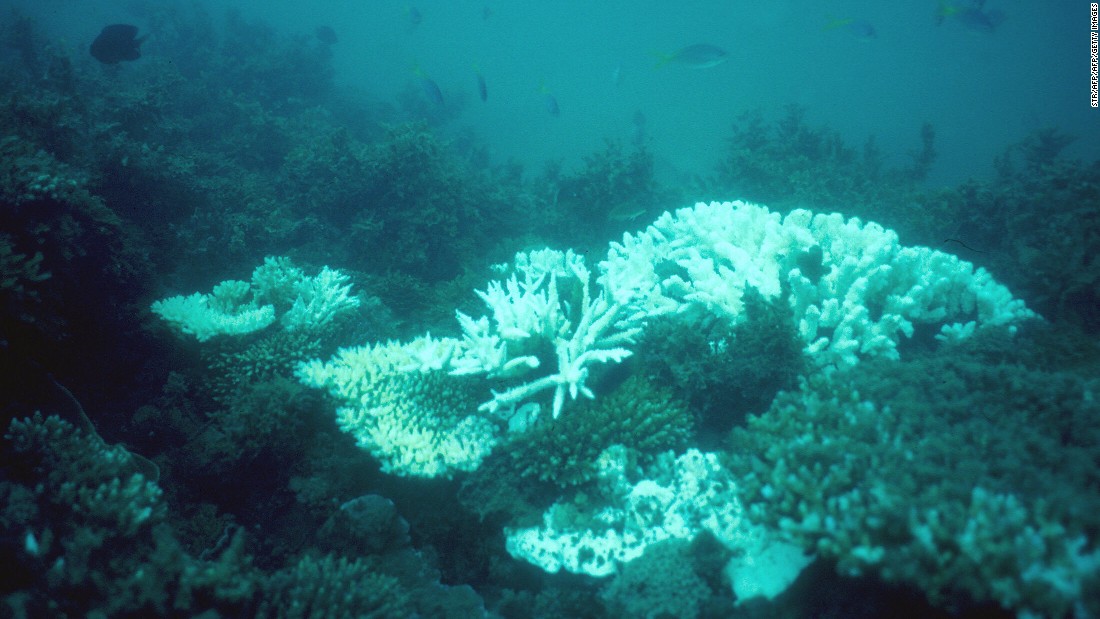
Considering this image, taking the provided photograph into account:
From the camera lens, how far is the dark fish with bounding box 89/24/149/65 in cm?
736

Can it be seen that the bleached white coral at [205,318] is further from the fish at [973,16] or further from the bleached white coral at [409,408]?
the fish at [973,16]

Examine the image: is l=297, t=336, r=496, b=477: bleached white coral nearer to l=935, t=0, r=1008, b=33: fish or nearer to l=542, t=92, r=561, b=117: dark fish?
l=542, t=92, r=561, b=117: dark fish

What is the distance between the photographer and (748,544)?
2.96 metres

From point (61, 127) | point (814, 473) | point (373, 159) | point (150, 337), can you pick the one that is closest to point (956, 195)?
point (814, 473)

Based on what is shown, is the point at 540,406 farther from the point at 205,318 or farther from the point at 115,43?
the point at 115,43

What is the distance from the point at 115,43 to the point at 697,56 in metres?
9.43

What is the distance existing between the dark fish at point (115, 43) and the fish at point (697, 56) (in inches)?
332

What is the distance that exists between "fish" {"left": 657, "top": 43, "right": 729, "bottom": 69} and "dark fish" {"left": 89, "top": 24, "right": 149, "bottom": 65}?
843 centimetres

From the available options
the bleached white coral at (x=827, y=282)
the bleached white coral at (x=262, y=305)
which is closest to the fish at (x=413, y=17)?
the bleached white coral at (x=262, y=305)

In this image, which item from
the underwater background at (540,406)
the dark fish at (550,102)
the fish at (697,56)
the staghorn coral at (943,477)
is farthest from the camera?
the dark fish at (550,102)

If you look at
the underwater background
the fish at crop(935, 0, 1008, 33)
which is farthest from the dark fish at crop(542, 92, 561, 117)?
the fish at crop(935, 0, 1008, 33)

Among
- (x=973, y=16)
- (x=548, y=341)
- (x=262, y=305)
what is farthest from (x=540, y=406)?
(x=973, y=16)

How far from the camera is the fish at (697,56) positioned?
8.57 meters

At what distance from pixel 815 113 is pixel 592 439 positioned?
47.7 m
